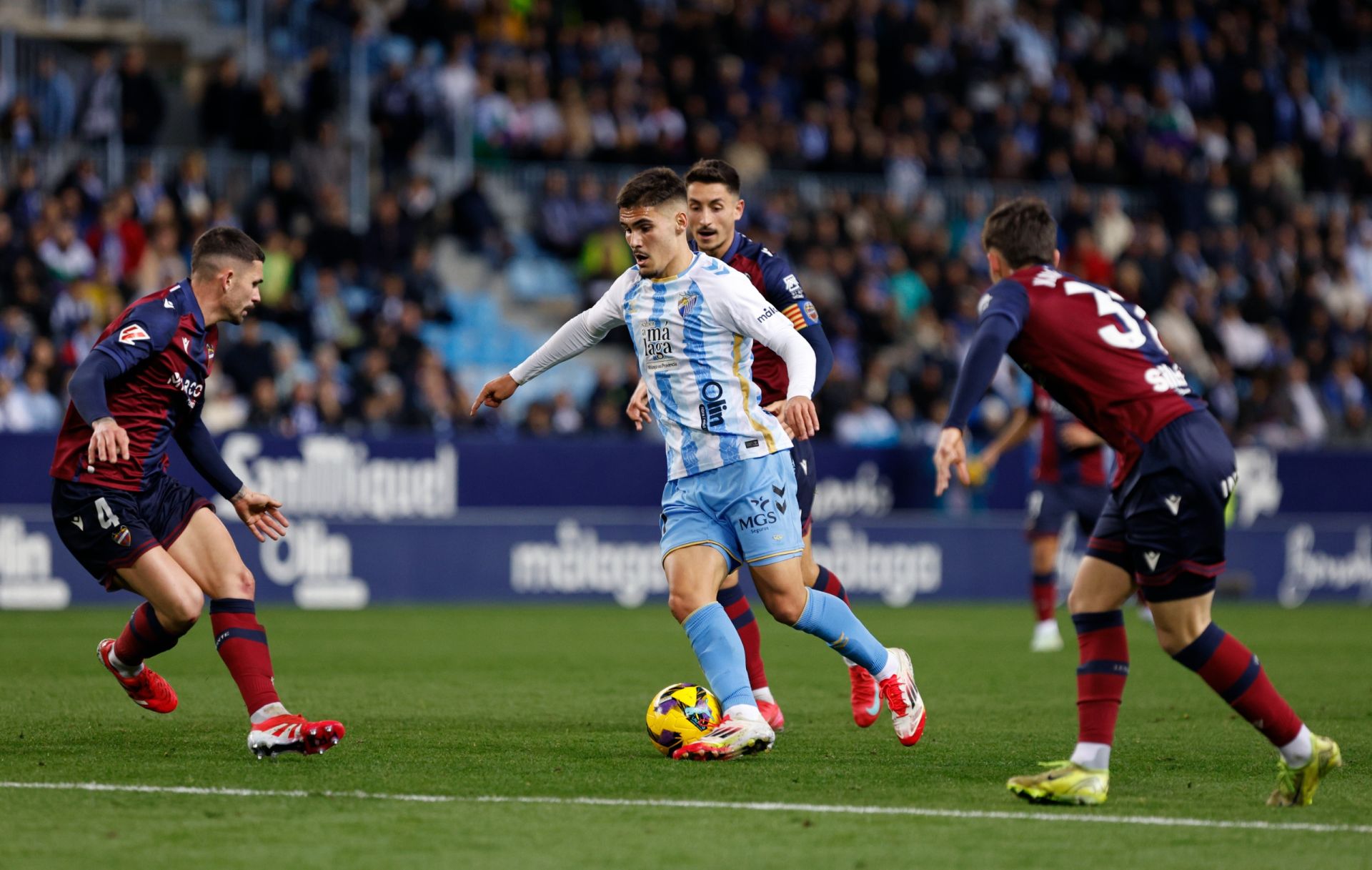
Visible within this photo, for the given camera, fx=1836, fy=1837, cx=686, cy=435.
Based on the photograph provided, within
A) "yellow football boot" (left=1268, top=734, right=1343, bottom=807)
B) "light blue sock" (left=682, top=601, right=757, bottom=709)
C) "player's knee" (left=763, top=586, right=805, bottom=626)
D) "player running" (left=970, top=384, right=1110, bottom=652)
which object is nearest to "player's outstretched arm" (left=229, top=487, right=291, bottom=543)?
"light blue sock" (left=682, top=601, right=757, bottom=709)

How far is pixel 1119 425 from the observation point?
20.7ft

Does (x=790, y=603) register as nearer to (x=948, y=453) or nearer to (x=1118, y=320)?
(x=948, y=453)

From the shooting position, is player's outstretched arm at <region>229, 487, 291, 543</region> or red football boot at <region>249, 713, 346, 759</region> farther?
player's outstretched arm at <region>229, 487, 291, 543</region>

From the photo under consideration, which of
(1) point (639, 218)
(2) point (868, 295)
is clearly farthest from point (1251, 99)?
(1) point (639, 218)

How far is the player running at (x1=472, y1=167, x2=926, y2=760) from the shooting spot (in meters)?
7.30

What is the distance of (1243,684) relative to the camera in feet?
20.4

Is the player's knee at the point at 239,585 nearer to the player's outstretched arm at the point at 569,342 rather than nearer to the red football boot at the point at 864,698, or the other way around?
the player's outstretched arm at the point at 569,342

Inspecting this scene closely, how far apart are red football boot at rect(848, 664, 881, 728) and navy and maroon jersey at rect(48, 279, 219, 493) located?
315 cm

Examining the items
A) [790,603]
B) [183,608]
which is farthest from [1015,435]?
[183,608]

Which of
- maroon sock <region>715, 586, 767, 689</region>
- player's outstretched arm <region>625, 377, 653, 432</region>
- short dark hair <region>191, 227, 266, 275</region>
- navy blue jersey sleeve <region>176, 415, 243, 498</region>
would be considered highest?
short dark hair <region>191, 227, 266, 275</region>

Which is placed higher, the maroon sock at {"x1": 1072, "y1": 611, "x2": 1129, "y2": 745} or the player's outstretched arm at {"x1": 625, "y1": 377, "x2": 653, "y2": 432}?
the player's outstretched arm at {"x1": 625, "y1": 377, "x2": 653, "y2": 432}

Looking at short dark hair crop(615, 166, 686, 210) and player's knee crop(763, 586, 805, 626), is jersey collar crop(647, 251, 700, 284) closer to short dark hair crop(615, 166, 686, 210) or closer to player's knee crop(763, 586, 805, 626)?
short dark hair crop(615, 166, 686, 210)

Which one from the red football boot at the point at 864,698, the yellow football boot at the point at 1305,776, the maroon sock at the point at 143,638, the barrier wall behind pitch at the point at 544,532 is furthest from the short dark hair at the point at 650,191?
the barrier wall behind pitch at the point at 544,532

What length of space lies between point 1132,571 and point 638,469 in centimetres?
1322
